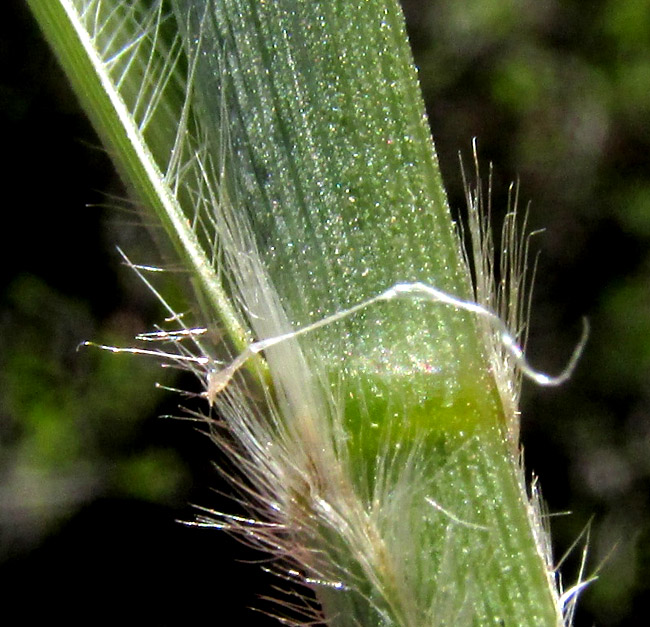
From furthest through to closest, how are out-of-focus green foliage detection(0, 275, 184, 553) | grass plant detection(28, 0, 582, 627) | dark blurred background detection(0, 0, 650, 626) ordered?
dark blurred background detection(0, 0, 650, 626) → out-of-focus green foliage detection(0, 275, 184, 553) → grass plant detection(28, 0, 582, 627)

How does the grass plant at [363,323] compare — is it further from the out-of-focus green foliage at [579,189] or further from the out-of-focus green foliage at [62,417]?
the out-of-focus green foliage at [579,189]

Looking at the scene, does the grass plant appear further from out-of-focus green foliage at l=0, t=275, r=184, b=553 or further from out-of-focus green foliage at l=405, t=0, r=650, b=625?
out-of-focus green foliage at l=405, t=0, r=650, b=625

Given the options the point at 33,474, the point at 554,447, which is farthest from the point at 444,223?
the point at 554,447

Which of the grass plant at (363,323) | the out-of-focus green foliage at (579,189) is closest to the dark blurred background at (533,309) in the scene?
the out-of-focus green foliage at (579,189)

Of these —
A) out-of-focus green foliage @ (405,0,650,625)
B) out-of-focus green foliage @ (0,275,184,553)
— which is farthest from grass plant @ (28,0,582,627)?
out-of-focus green foliage @ (405,0,650,625)

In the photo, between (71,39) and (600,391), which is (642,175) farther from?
(71,39)

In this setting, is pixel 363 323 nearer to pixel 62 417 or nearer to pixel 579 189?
pixel 62 417

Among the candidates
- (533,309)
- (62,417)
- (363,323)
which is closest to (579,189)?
(533,309)

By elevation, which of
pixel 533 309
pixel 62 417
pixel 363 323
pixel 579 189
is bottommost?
pixel 533 309
